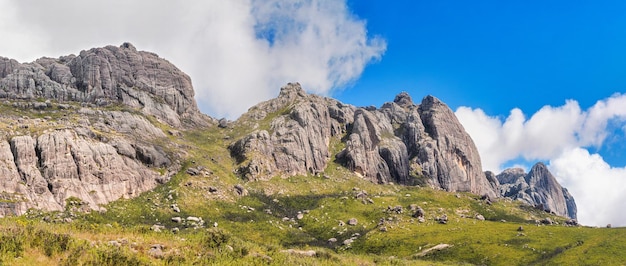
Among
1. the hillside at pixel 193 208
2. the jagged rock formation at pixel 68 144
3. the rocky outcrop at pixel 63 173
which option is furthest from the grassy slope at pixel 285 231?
the jagged rock formation at pixel 68 144

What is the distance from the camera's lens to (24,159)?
10625 centimetres

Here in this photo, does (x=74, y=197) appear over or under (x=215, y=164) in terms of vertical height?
under

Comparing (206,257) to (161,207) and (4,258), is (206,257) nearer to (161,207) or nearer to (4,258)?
(4,258)

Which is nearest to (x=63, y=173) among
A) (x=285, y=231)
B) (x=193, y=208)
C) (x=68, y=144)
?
(x=68, y=144)

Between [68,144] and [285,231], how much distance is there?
255 feet

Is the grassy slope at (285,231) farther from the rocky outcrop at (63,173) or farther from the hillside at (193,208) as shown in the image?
the rocky outcrop at (63,173)

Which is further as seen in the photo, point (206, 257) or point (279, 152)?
point (279, 152)

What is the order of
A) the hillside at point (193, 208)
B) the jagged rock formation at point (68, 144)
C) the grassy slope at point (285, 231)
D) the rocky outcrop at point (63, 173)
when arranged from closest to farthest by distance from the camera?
the grassy slope at point (285, 231) < the hillside at point (193, 208) < the rocky outcrop at point (63, 173) < the jagged rock formation at point (68, 144)

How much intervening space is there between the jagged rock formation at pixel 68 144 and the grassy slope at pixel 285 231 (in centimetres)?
800

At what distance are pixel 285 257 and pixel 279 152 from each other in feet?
554

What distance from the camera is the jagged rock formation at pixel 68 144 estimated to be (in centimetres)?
10212

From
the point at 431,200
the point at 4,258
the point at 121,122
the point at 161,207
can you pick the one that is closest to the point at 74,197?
the point at 161,207

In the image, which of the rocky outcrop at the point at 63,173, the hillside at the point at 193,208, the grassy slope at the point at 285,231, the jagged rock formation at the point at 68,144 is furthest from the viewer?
the jagged rock formation at the point at 68,144

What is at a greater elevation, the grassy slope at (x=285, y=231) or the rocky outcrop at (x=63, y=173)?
the rocky outcrop at (x=63, y=173)
